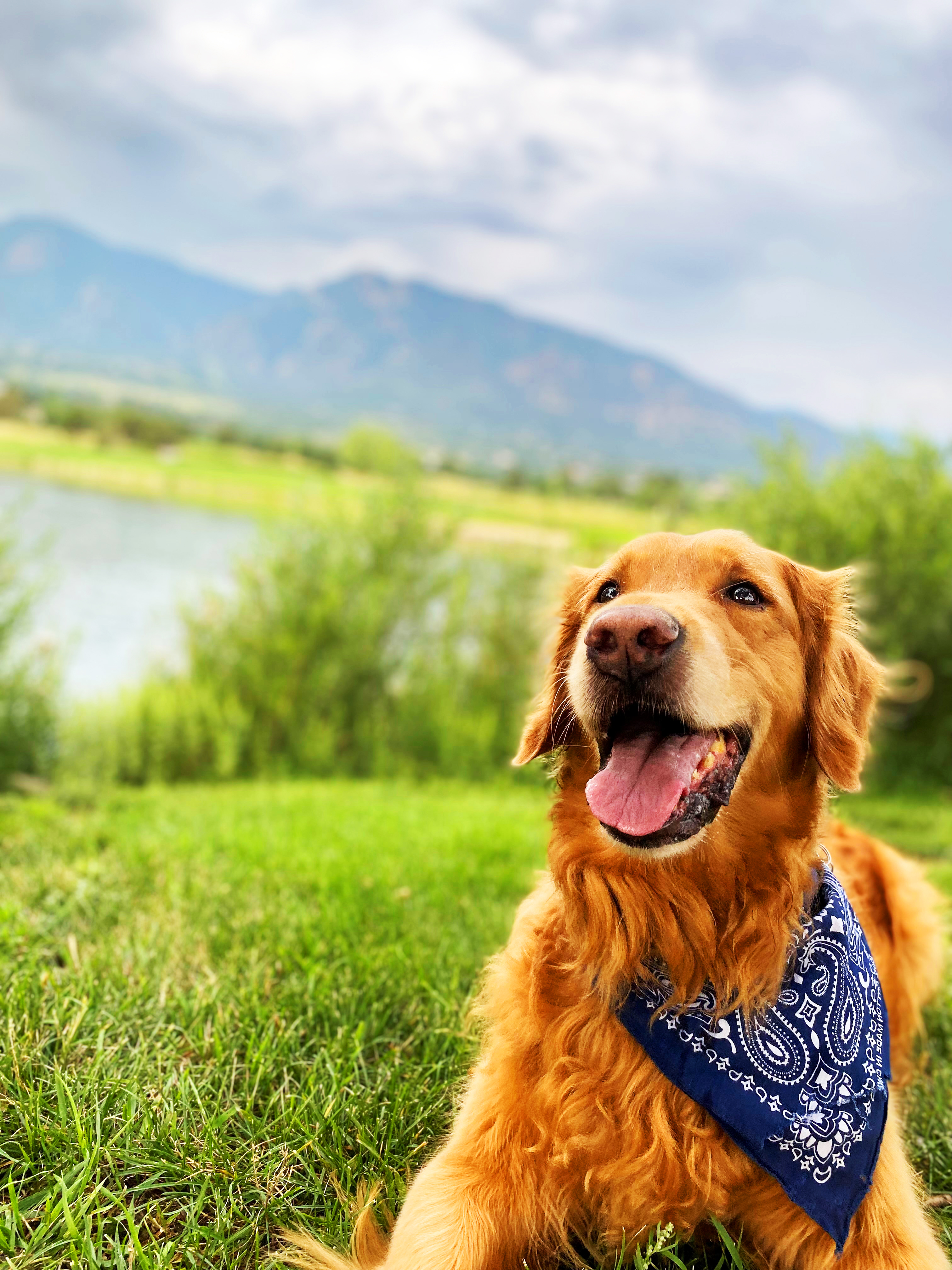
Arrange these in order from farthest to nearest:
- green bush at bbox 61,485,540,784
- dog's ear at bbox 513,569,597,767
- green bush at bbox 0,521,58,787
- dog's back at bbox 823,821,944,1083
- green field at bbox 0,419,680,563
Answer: green field at bbox 0,419,680,563 → green bush at bbox 61,485,540,784 → green bush at bbox 0,521,58,787 → dog's back at bbox 823,821,944,1083 → dog's ear at bbox 513,569,597,767

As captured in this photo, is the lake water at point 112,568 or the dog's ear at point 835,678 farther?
the lake water at point 112,568

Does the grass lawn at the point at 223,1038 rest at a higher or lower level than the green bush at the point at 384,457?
lower

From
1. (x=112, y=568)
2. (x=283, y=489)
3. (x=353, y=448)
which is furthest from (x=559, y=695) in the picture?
(x=112, y=568)

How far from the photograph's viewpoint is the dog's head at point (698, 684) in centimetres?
203

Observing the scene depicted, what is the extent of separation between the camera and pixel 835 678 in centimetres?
242

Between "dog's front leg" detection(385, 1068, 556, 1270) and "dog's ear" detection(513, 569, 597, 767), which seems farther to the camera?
"dog's ear" detection(513, 569, 597, 767)

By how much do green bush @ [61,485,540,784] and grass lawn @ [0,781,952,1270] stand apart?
5.78m

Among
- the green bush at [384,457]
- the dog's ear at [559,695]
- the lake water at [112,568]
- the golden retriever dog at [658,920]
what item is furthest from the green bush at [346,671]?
the golden retriever dog at [658,920]

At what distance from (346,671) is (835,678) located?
9.64 metres

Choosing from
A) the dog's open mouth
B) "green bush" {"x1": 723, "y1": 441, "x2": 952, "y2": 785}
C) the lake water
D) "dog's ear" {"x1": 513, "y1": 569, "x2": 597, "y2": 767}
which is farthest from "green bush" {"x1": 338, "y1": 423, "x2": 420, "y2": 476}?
the dog's open mouth

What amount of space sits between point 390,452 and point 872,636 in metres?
7.02

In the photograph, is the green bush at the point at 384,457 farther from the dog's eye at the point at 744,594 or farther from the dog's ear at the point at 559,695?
the dog's eye at the point at 744,594

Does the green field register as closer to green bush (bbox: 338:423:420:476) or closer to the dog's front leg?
green bush (bbox: 338:423:420:476)

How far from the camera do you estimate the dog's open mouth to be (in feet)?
6.64
